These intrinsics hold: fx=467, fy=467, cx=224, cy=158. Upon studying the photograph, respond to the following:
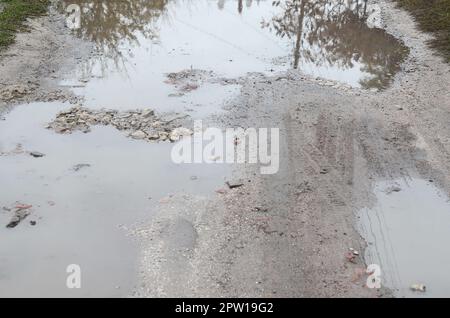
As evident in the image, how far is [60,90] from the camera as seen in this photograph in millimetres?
8945

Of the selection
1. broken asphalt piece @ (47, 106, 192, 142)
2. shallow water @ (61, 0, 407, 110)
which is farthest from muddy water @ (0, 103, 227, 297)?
shallow water @ (61, 0, 407, 110)

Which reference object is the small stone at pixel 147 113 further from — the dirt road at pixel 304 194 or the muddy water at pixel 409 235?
the muddy water at pixel 409 235

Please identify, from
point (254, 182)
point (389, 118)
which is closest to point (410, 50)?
point (389, 118)

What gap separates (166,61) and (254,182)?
15.5 ft

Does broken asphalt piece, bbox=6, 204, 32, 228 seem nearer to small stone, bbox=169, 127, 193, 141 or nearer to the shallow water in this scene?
small stone, bbox=169, 127, 193, 141

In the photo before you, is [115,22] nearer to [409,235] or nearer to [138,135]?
[138,135]

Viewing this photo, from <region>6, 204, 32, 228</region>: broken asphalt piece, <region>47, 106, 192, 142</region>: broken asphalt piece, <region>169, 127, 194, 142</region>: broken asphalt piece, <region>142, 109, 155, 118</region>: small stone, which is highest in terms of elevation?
<region>142, 109, 155, 118</region>: small stone

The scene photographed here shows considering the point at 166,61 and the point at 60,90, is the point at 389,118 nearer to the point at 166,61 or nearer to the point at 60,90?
the point at 166,61
